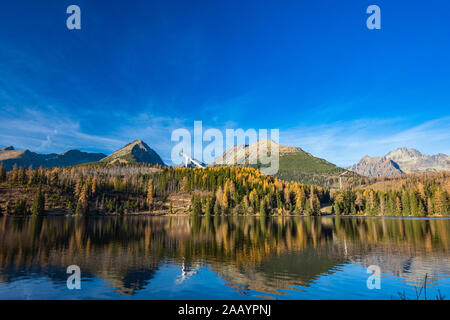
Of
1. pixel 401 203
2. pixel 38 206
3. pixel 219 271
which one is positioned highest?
pixel 38 206

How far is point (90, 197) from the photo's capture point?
189750 millimetres

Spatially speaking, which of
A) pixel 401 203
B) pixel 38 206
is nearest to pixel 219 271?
pixel 38 206

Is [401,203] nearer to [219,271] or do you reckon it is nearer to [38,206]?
[219,271]

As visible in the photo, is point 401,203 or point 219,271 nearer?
point 219,271

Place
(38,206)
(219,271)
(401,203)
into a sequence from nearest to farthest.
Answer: (219,271)
(38,206)
(401,203)

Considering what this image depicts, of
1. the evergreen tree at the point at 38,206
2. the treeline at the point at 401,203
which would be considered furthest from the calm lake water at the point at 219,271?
the treeline at the point at 401,203

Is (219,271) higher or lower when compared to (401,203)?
higher

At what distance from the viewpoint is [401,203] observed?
173 m
